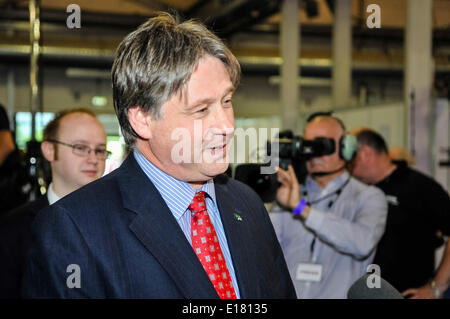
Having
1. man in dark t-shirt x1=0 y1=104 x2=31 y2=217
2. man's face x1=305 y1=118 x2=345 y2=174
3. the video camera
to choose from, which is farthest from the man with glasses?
man in dark t-shirt x1=0 y1=104 x2=31 y2=217

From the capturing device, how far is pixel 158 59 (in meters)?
0.94

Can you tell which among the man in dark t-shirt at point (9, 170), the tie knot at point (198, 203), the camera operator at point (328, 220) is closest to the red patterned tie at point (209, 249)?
the tie knot at point (198, 203)

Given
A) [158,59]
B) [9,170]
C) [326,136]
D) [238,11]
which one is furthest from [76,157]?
[238,11]

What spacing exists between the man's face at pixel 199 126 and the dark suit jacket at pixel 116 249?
0.26 feet

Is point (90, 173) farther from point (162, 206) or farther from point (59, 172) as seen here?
point (162, 206)

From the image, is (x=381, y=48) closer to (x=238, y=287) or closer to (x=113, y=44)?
(x=113, y=44)

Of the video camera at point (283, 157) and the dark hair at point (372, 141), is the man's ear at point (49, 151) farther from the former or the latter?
the dark hair at point (372, 141)

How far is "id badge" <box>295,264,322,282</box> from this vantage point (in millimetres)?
2051

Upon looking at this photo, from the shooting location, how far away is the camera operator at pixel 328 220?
2.05 m

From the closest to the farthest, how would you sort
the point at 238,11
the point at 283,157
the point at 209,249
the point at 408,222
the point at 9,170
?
the point at 209,249, the point at 283,157, the point at 408,222, the point at 9,170, the point at 238,11

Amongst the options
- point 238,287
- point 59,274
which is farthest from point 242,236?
point 59,274

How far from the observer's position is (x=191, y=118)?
0.96 m

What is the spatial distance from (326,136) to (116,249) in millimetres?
1569
